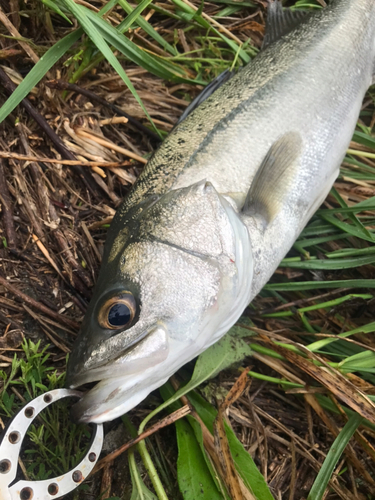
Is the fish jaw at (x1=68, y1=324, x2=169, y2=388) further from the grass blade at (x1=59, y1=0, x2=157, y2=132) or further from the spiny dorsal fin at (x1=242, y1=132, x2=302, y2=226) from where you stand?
the grass blade at (x1=59, y1=0, x2=157, y2=132)

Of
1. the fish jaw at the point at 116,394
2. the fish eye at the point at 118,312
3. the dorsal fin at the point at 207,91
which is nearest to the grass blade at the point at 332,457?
the fish jaw at the point at 116,394

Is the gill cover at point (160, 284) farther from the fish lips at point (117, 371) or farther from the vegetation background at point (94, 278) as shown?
the vegetation background at point (94, 278)

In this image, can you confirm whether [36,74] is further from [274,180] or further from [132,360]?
[132,360]

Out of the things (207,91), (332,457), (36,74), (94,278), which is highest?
(36,74)

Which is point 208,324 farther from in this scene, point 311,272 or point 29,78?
point 29,78

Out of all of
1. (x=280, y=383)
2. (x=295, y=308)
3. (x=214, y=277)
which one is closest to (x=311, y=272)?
(x=295, y=308)

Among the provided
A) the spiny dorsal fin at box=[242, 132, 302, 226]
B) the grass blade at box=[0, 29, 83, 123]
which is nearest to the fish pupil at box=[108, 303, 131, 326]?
the spiny dorsal fin at box=[242, 132, 302, 226]

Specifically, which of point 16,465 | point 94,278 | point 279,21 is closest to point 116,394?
point 16,465
